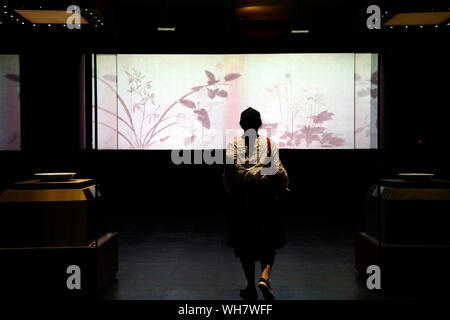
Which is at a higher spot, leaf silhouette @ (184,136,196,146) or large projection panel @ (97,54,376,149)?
large projection panel @ (97,54,376,149)

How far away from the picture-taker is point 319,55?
739 cm

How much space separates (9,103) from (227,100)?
12.6 ft

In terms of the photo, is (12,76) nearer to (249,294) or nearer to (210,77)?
(210,77)

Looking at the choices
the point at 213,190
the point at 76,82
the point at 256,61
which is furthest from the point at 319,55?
the point at 76,82

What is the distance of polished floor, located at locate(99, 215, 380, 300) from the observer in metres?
3.70

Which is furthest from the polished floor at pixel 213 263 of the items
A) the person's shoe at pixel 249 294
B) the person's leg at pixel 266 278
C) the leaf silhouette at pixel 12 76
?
the leaf silhouette at pixel 12 76

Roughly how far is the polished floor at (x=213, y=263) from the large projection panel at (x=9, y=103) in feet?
7.91

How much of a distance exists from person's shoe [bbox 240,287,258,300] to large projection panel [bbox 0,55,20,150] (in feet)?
18.2

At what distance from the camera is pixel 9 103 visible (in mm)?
7348

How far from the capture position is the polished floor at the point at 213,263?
3.70 metres

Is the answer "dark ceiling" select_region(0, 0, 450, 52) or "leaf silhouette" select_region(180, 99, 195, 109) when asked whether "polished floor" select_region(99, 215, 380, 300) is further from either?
"dark ceiling" select_region(0, 0, 450, 52)

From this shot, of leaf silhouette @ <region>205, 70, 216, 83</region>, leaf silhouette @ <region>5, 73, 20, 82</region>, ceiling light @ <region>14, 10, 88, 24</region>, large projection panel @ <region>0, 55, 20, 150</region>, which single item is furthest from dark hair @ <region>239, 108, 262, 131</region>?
leaf silhouette @ <region>5, 73, 20, 82</region>

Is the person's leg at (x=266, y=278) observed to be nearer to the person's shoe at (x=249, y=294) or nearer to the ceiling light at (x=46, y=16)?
the person's shoe at (x=249, y=294)
